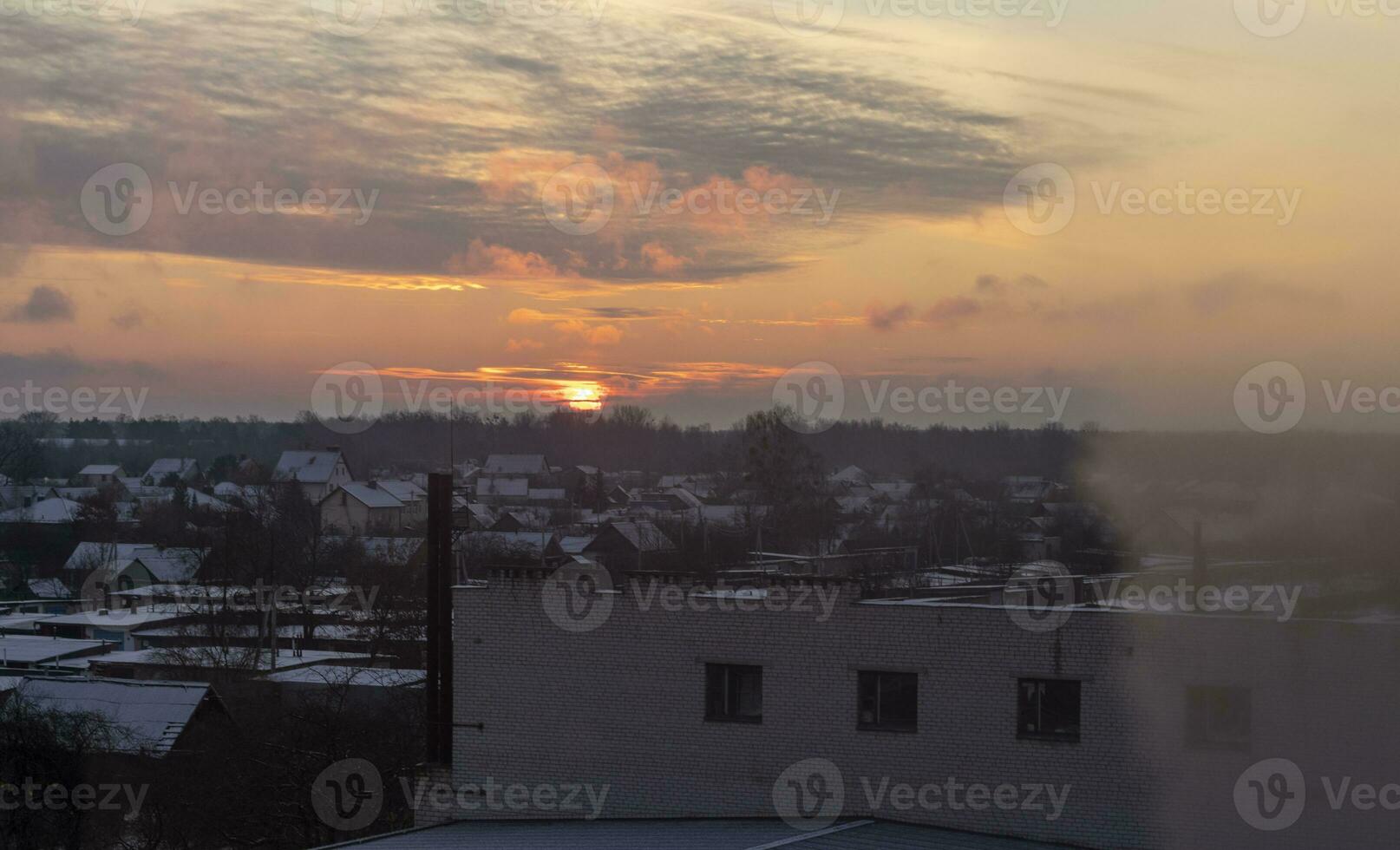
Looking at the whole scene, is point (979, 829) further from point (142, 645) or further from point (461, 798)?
point (142, 645)

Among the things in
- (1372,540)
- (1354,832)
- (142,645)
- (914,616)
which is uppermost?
(1372,540)

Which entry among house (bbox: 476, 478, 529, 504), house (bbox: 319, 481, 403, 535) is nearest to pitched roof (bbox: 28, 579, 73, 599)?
house (bbox: 319, 481, 403, 535)

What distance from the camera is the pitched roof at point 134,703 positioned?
2741 centimetres

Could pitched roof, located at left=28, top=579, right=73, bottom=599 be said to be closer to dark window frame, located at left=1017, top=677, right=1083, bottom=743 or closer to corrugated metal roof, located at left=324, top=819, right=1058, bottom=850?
corrugated metal roof, located at left=324, top=819, right=1058, bottom=850

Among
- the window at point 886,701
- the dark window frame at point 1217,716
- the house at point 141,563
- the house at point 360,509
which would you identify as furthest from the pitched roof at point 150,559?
the dark window frame at point 1217,716

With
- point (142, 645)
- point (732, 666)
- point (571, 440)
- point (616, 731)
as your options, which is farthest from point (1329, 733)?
point (571, 440)

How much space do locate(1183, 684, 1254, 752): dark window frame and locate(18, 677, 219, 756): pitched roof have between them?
21837 mm

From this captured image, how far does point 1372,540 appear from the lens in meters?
13.9

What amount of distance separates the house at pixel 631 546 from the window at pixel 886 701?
37461 mm

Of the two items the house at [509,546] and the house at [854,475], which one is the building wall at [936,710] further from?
the house at [854,475]

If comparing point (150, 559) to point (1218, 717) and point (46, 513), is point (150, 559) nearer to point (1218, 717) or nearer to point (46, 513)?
point (46, 513)

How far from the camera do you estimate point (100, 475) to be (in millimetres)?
126750

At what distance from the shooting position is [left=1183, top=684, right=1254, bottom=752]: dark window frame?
14266mm

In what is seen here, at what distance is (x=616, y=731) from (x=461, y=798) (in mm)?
2546
